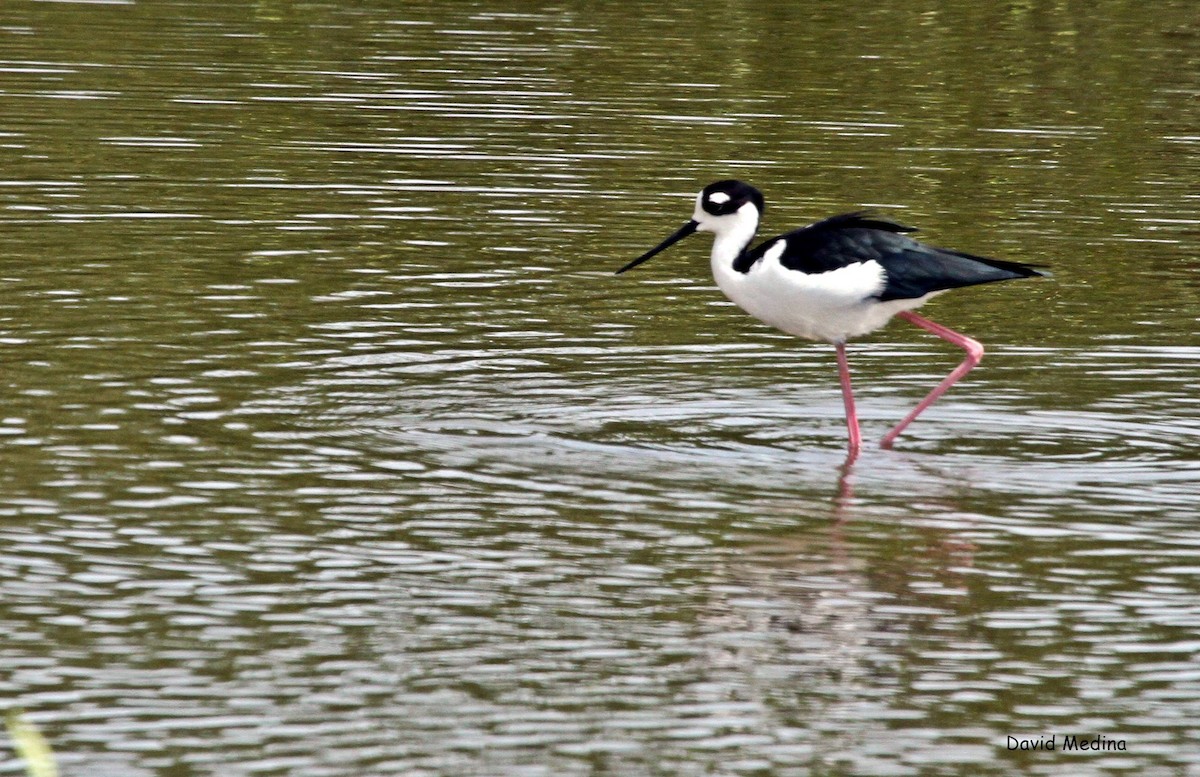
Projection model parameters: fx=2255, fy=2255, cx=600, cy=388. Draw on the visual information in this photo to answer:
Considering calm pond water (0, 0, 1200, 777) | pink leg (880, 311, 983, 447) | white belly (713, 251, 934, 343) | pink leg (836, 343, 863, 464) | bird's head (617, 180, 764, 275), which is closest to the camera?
calm pond water (0, 0, 1200, 777)

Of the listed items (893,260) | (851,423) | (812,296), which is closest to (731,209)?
(812,296)

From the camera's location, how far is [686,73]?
952 inches

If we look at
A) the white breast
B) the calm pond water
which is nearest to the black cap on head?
the white breast

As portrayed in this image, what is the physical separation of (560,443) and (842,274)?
1709mm

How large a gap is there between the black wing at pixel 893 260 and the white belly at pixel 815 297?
56 mm

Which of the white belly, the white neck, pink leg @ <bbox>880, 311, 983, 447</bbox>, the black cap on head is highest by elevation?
the black cap on head

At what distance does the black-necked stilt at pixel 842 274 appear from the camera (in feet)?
38.1

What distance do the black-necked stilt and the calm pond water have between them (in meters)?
0.56

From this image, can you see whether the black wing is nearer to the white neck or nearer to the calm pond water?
the white neck

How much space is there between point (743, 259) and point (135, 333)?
366cm

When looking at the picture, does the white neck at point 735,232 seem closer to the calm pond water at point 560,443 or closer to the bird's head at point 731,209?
the bird's head at point 731,209

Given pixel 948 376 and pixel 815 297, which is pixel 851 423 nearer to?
pixel 815 297

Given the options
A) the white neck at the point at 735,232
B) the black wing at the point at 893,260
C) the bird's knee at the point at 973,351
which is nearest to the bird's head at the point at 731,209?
the white neck at the point at 735,232

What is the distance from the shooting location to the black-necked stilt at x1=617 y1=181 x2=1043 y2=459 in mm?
11625
